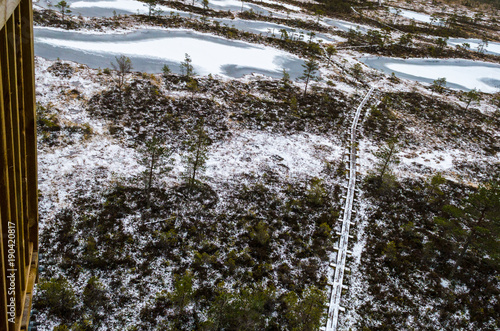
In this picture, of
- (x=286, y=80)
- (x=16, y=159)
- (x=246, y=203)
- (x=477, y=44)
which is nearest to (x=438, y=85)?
(x=286, y=80)

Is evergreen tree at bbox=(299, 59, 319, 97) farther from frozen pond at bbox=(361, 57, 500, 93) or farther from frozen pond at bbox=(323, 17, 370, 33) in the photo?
frozen pond at bbox=(323, 17, 370, 33)

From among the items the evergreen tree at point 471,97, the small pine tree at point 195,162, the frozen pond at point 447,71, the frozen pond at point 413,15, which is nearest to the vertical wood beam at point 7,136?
the small pine tree at point 195,162

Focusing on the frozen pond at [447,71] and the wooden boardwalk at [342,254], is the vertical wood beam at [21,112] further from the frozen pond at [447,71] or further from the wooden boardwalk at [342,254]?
the frozen pond at [447,71]

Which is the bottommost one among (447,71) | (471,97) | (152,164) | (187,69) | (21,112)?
(152,164)

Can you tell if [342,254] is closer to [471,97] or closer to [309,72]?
Result: [309,72]

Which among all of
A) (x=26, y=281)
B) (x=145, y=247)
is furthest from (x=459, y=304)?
(x=26, y=281)

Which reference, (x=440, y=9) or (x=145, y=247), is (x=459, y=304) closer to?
(x=145, y=247)
